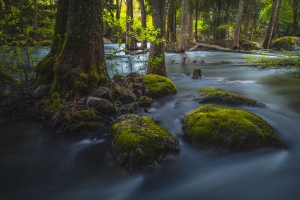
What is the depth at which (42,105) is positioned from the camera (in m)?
5.29

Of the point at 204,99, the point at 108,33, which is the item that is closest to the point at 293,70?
the point at 204,99

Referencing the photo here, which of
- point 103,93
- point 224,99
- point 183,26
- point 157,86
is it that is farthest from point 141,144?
point 183,26

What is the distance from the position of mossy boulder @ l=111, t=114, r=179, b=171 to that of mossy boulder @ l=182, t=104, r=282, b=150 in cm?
60

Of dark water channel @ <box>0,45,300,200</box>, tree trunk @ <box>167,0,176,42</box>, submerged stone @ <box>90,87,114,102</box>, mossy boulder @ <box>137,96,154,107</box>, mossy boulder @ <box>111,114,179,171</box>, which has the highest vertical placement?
tree trunk @ <box>167,0,176,42</box>

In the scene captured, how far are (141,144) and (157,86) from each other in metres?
3.95

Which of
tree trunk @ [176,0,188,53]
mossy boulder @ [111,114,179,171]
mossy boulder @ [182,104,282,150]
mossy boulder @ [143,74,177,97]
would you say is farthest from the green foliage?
tree trunk @ [176,0,188,53]

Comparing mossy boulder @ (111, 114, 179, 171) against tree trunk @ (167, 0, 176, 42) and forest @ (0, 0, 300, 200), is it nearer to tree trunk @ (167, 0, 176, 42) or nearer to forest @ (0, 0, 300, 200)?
forest @ (0, 0, 300, 200)

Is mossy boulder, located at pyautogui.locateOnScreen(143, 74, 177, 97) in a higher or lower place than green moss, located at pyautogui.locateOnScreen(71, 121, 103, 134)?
higher

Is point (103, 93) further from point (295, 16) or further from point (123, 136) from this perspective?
point (295, 16)

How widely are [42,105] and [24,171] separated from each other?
206cm

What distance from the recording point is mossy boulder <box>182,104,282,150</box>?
3961 millimetres

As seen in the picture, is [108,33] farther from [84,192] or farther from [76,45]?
[84,192]

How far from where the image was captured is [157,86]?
7.27m

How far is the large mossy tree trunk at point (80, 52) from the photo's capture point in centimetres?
530
